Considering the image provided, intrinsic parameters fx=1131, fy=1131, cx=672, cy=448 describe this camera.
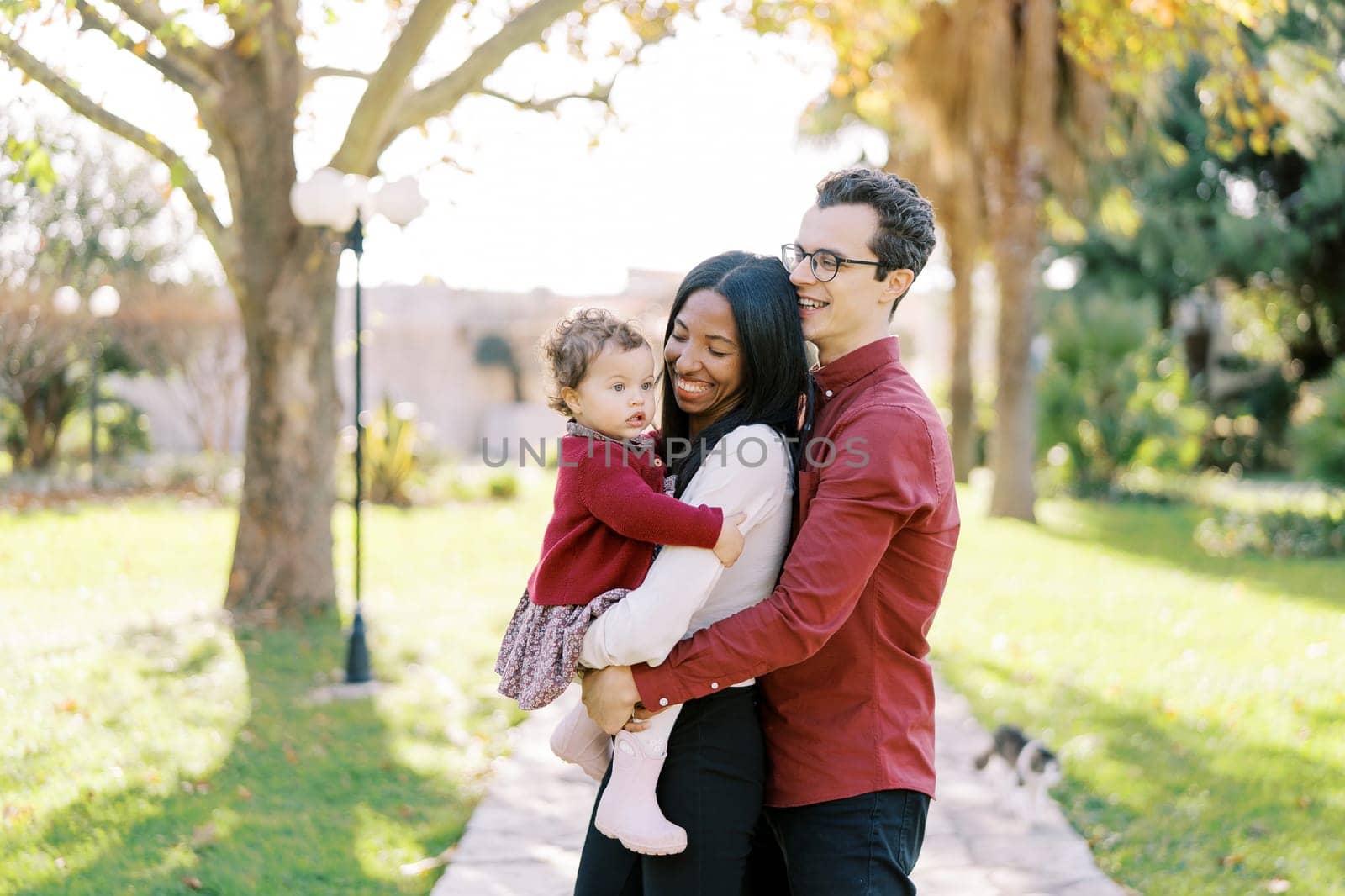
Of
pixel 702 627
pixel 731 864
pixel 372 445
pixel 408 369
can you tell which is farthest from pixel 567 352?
pixel 408 369

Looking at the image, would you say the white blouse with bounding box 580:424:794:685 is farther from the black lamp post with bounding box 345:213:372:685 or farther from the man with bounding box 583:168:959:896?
the black lamp post with bounding box 345:213:372:685

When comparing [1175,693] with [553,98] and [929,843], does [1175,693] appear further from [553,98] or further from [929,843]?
[553,98]

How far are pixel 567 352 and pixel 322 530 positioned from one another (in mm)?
6675

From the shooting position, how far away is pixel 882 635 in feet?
7.48

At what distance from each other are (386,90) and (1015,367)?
33.9 feet

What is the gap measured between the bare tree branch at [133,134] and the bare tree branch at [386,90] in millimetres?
966

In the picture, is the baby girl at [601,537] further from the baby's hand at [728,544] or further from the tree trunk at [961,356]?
the tree trunk at [961,356]

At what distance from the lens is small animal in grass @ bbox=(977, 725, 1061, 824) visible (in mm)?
4746

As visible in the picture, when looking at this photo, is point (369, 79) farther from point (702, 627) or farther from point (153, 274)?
point (153, 274)

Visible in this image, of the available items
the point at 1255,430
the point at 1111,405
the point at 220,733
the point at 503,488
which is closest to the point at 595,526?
the point at 220,733

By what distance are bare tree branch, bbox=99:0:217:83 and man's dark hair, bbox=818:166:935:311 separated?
4.48m

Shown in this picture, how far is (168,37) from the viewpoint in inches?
255

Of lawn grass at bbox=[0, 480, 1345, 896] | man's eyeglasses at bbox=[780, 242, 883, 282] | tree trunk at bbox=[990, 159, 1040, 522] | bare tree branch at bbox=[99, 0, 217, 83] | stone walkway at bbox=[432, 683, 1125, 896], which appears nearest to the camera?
man's eyeglasses at bbox=[780, 242, 883, 282]

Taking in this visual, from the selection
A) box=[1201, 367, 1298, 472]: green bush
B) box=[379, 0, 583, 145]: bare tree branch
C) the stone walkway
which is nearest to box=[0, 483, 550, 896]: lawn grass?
the stone walkway
